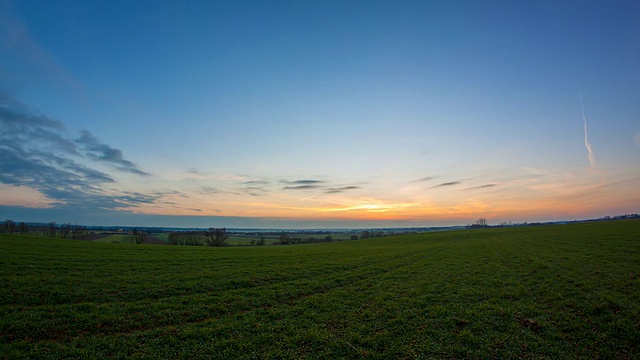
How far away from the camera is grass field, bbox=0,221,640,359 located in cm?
1109

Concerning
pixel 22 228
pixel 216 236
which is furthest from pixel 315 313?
pixel 22 228

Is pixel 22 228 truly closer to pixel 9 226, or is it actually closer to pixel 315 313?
pixel 9 226

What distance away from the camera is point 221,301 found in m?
17.3

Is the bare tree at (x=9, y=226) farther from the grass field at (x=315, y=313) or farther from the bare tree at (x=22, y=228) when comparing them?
the grass field at (x=315, y=313)

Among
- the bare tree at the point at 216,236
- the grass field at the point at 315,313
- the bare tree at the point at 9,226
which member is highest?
the bare tree at the point at 9,226

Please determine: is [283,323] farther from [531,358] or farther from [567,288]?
[567,288]

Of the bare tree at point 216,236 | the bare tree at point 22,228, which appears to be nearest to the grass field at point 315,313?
the bare tree at point 216,236

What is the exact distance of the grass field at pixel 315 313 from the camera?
36.4ft

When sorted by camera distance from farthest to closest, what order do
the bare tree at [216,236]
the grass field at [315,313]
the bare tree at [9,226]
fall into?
the bare tree at [9,226], the bare tree at [216,236], the grass field at [315,313]

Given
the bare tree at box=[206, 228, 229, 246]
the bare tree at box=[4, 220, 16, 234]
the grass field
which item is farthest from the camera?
the bare tree at box=[4, 220, 16, 234]

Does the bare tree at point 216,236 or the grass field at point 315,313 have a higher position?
the grass field at point 315,313

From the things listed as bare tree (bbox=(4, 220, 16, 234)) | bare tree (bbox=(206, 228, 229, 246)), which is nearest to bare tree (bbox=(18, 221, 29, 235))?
bare tree (bbox=(4, 220, 16, 234))

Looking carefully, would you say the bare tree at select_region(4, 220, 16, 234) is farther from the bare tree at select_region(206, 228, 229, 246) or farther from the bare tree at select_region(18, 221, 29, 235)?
the bare tree at select_region(206, 228, 229, 246)

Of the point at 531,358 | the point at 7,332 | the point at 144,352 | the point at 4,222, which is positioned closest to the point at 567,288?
the point at 531,358
